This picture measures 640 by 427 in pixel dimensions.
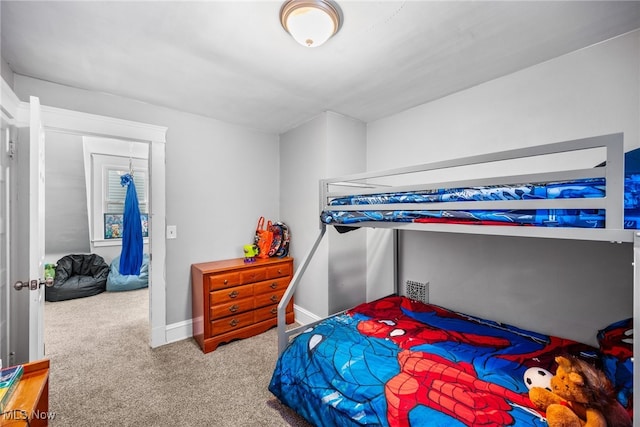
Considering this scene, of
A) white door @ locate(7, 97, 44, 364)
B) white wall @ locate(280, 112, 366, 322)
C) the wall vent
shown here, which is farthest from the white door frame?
the wall vent

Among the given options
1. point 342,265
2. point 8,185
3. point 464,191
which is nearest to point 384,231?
point 342,265

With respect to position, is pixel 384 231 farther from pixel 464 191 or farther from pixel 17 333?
pixel 17 333

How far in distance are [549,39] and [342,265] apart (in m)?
2.32

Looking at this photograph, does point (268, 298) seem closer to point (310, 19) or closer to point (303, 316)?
point (303, 316)

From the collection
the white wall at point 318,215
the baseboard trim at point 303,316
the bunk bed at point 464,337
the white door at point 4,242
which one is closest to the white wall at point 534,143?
the bunk bed at point 464,337

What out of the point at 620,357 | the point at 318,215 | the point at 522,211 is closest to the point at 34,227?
the point at 318,215

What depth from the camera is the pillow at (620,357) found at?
1.10m

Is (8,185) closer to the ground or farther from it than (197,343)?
farther from it

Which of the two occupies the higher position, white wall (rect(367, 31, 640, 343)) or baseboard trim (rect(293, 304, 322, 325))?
white wall (rect(367, 31, 640, 343))

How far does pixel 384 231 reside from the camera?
2.78 m

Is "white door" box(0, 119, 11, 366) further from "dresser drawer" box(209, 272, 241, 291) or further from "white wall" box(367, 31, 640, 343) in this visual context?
"white wall" box(367, 31, 640, 343)

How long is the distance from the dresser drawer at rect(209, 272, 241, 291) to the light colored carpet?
22.1 inches

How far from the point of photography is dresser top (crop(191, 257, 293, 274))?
2.52m

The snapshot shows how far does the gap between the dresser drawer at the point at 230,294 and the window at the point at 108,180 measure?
317 centimetres
